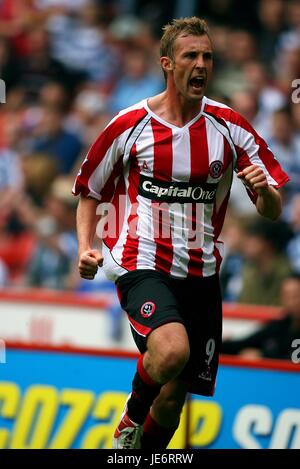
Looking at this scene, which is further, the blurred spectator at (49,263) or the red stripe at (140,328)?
the blurred spectator at (49,263)

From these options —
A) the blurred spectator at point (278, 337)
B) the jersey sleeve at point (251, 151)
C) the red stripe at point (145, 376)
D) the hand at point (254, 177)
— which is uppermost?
the jersey sleeve at point (251, 151)

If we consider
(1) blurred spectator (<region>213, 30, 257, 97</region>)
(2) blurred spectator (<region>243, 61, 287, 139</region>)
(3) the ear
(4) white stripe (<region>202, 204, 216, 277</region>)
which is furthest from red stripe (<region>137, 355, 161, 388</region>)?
(1) blurred spectator (<region>213, 30, 257, 97</region>)

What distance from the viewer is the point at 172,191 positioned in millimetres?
5918

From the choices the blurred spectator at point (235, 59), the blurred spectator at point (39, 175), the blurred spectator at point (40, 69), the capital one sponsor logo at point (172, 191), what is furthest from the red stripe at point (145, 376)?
the blurred spectator at point (40, 69)

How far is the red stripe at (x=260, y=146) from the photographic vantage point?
237 inches

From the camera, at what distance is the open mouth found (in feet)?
19.1

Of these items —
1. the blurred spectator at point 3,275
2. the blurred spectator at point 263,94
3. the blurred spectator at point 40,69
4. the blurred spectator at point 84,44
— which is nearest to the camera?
the blurred spectator at point 263,94

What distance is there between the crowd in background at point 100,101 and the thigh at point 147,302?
376cm

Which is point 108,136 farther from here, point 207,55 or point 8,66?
point 8,66

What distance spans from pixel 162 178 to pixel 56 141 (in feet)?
20.8

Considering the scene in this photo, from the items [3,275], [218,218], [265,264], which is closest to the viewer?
[218,218]

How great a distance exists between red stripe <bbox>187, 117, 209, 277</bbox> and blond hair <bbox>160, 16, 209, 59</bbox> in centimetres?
39

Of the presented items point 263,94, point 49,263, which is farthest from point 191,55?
point 49,263

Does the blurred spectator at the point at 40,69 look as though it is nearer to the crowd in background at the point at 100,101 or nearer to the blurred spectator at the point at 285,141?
the crowd in background at the point at 100,101
